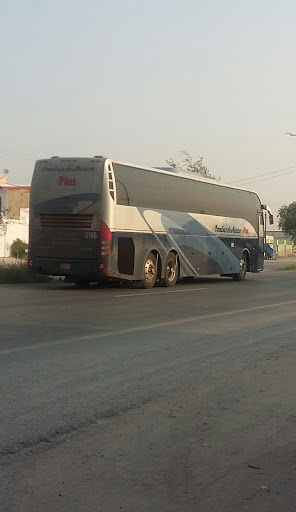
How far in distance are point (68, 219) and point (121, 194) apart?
168 cm

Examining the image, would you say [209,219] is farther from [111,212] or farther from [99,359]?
[99,359]

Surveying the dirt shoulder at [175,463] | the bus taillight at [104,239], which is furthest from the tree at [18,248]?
the dirt shoulder at [175,463]

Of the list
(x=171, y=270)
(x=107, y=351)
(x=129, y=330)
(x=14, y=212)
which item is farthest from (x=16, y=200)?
(x=107, y=351)

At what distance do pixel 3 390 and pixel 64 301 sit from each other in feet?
29.8

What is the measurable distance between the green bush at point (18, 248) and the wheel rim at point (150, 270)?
2680 cm

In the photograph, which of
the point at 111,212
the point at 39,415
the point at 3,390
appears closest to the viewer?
the point at 39,415

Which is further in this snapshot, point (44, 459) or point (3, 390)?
point (3, 390)

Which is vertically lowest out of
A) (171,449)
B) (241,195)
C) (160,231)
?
(171,449)

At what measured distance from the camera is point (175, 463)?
477 centimetres

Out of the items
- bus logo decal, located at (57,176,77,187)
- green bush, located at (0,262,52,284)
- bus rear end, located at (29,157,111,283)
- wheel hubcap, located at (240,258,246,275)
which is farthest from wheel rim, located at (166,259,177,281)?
wheel hubcap, located at (240,258,246,275)

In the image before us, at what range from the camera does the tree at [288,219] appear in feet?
214

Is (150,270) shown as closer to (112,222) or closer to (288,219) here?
(112,222)

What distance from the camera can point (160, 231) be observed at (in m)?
20.8

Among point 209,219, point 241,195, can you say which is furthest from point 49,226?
point 241,195
